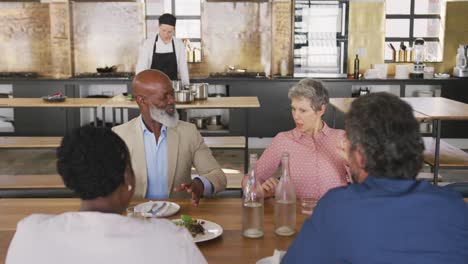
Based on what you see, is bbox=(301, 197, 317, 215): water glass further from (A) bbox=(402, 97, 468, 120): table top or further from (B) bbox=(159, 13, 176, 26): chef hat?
(B) bbox=(159, 13, 176, 26): chef hat

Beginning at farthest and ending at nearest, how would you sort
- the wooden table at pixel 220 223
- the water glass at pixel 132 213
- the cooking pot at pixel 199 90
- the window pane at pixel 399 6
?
the window pane at pixel 399 6 → the cooking pot at pixel 199 90 → the water glass at pixel 132 213 → the wooden table at pixel 220 223

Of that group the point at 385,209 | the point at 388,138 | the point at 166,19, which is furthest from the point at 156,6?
the point at 385,209

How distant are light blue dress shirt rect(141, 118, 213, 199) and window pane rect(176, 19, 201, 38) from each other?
586 centimetres

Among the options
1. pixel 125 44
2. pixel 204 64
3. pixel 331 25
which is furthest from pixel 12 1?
pixel 331 25

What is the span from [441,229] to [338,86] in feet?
22.1

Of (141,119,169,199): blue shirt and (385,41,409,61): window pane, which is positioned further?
(385,41,409,61): window pane

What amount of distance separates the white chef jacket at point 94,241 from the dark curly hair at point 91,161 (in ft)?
0.27

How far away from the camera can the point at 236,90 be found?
7949 mm

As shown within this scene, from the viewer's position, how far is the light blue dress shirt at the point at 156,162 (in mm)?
2953

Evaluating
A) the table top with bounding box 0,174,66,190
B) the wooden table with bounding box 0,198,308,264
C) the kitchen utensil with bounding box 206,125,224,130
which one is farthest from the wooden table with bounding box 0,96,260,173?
the wooden table with bounding box 0,198,308,264

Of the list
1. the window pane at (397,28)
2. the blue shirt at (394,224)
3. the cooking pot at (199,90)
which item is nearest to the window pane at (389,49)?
the window pane at (397,28)

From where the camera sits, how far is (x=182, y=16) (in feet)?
28.2

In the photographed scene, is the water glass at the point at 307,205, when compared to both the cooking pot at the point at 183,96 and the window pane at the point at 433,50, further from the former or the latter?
the window pane at the point at 433,50

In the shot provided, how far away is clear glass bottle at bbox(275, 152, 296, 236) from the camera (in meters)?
2.14
